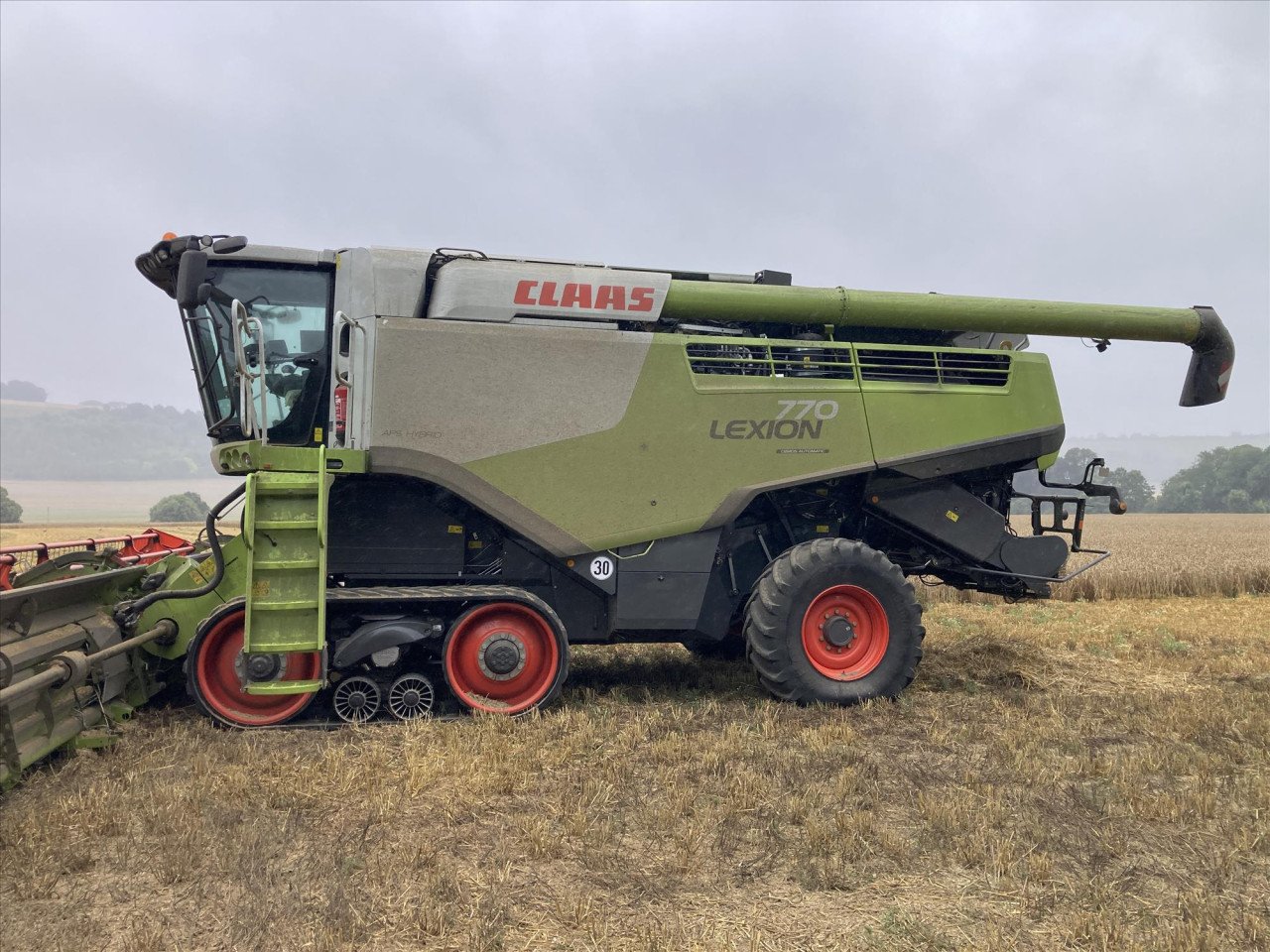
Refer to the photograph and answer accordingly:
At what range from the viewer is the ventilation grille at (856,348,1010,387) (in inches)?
251

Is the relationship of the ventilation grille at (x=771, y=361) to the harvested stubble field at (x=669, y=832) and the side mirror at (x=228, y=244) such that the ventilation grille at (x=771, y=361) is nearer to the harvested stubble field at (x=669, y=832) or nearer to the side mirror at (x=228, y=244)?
the harvested stubble field at (x=669, y=832)

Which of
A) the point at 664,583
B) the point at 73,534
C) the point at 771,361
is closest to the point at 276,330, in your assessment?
the point at 664,583

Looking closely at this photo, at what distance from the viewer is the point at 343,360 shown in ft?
18.0

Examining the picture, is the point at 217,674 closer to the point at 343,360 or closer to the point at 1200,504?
the point at 343,360

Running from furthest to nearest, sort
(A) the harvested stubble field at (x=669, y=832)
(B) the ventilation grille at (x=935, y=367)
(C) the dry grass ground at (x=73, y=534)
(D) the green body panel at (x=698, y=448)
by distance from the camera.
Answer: (C) the dry grass ground at (x=73, y=534)
(B) the ventilation grille at (x=935, y=367)
(D) the green body panel at (x=698, y=448)
(A) the harvested stubble field at (x=669, y=832)

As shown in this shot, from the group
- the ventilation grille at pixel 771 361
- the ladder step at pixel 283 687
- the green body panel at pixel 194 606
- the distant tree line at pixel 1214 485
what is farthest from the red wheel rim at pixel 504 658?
the distant tree line at pixel 1214 485

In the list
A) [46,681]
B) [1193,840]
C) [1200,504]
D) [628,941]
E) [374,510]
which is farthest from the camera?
[1200,504]

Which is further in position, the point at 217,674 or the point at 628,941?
the point at 217,674

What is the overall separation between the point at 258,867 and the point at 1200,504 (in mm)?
87190

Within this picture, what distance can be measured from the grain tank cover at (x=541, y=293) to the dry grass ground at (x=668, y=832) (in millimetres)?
2536

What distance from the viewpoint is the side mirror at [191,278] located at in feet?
16.5

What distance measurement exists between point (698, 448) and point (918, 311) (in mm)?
2017

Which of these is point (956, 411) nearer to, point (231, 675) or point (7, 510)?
point (231, 675)

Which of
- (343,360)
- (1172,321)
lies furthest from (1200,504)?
(343,360)
